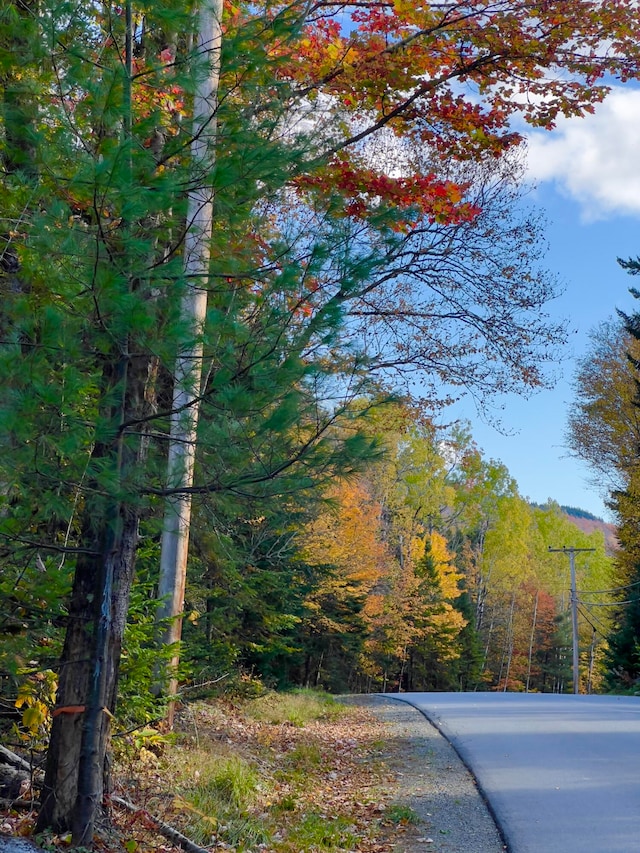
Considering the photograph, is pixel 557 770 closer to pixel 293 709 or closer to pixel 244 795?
pixel 244 795

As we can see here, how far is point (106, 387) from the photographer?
4637 mm

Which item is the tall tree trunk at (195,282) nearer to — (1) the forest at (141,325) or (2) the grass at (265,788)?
(1) the forest at (141,325)

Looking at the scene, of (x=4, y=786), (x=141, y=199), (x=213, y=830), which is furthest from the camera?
(x=213, y=830)

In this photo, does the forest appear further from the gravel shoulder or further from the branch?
the gravel shoulder

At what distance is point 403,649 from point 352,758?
27.0 meters

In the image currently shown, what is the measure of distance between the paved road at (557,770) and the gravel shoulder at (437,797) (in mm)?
135

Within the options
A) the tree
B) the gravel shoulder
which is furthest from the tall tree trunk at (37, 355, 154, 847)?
the tree

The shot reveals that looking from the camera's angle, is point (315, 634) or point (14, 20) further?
point (315, 634)

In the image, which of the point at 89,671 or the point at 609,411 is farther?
the point at 609,411

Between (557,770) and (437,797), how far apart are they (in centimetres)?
143

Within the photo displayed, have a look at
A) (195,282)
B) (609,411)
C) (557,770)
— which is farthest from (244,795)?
(609,411)

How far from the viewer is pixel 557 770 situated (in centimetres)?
773

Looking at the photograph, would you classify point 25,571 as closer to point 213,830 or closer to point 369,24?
point 213,830

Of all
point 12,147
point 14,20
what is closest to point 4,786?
point 12,147
